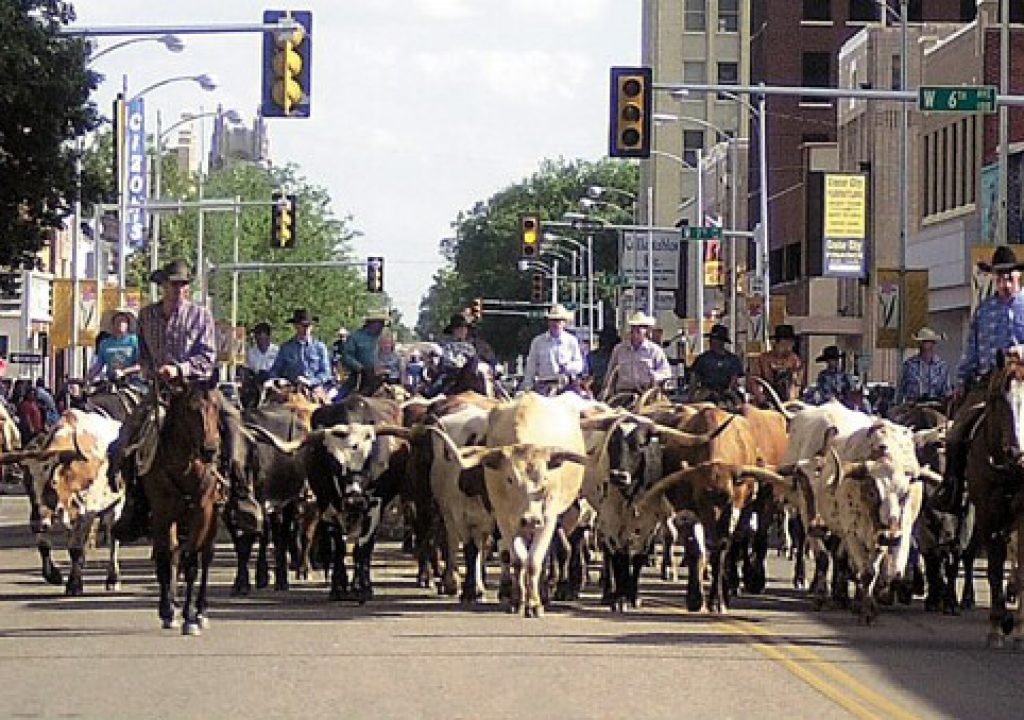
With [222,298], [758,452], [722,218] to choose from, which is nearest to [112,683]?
[758,452]

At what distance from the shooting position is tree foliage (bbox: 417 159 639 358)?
153250 mm

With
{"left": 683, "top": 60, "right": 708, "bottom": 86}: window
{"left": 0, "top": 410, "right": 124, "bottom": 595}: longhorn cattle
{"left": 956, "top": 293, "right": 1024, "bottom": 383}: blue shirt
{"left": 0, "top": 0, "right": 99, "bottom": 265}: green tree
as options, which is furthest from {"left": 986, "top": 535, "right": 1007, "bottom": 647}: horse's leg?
{"left": 683, "top": 60, "right": 708, "bottom": 86}: window

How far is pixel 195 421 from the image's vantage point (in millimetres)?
17969

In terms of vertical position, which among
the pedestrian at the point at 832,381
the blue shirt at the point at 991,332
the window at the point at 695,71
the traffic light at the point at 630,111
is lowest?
the pedestrian at the point at 832,381

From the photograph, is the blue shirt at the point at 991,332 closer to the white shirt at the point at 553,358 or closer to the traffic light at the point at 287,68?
the white shirt at the point at 553,358

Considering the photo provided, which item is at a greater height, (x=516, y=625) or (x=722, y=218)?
(x=722, y=218)

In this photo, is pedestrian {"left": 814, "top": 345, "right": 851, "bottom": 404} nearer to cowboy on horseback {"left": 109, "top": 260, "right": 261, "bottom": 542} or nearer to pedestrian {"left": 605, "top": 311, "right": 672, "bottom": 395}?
pedestrian {"left": 605, "top": 311, "right": 672, "bottom": 395}

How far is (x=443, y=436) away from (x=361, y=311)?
10300 centimetres

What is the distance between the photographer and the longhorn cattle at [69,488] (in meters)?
21.6

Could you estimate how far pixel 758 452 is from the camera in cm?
2173

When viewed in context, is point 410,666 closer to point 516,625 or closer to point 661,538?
A: point 516,625

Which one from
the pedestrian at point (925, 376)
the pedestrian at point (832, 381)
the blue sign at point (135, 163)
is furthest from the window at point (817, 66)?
the pedestrian at point (925, 376)

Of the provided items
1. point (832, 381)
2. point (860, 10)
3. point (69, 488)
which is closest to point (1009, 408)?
point (69, 488)

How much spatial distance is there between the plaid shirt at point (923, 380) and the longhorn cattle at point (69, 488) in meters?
9.45
